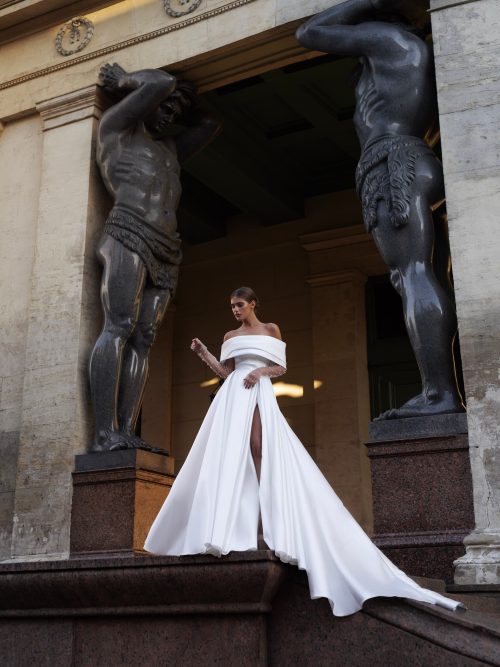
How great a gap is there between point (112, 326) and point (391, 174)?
3.07 meters

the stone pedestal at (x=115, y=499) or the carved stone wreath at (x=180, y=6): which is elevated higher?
the carved stone wreath at (x=180, y=6)

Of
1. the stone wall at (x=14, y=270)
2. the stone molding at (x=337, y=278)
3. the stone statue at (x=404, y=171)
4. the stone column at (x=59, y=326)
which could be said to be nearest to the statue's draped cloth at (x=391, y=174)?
the stone statue at (x=404, y=171)

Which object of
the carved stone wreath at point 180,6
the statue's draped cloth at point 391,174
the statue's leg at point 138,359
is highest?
the carved stone wreath at point 180,6

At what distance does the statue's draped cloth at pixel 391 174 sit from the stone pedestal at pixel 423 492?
1.76 metres

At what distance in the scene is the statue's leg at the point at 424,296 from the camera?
23.0ft

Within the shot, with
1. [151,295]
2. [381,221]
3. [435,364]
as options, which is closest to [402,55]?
[381,221]

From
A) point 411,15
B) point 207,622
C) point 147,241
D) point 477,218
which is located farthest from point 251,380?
point 411,15

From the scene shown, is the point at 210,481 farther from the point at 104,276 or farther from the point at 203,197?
the point at 203,197

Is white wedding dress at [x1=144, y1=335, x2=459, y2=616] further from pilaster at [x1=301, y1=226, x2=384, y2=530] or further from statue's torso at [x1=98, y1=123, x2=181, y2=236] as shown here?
pilaster at [x1=301, y1=226, x2=384, y2=530]

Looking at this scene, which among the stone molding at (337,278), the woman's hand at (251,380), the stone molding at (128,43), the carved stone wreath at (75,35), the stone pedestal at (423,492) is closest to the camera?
the woman's hand at (251,380)

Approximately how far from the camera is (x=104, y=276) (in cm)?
886

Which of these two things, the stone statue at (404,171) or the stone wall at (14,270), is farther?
the stone wall at (14,270)

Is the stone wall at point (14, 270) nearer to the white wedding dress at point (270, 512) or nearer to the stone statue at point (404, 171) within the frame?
the stone statue at point (404, 171)

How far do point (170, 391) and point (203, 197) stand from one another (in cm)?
318
